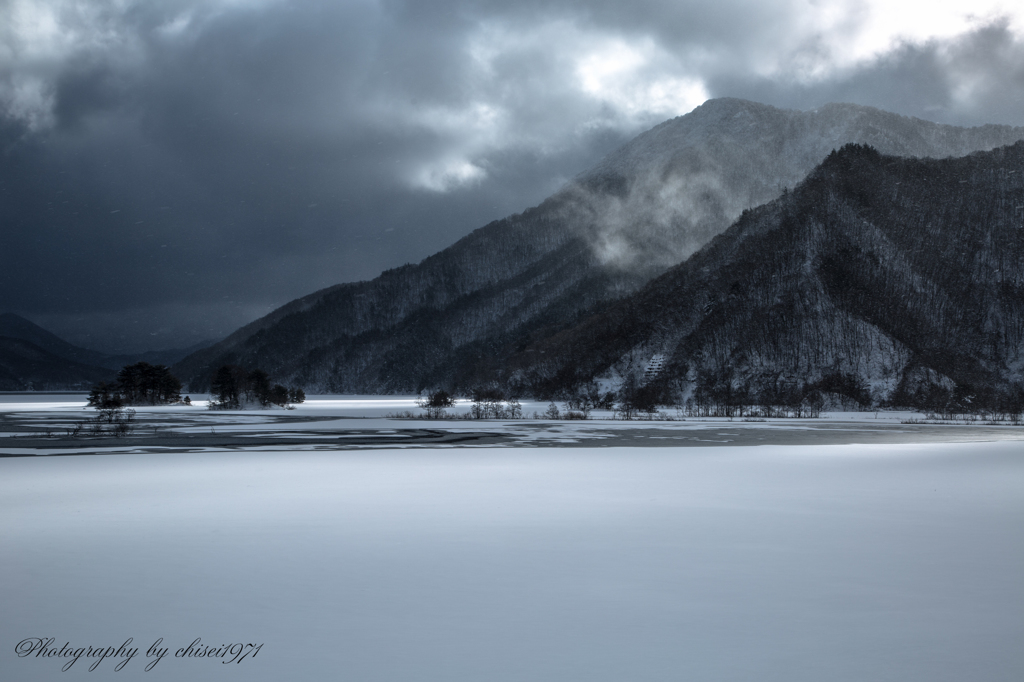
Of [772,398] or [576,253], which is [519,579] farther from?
[576,253]

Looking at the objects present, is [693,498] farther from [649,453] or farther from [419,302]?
[419,302]

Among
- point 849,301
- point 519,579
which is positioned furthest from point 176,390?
point 519,579

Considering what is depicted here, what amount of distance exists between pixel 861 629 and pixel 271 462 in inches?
664

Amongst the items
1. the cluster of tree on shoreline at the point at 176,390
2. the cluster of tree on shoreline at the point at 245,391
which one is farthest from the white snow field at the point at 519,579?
the cluster of tree on shoreline at the point at 245,391

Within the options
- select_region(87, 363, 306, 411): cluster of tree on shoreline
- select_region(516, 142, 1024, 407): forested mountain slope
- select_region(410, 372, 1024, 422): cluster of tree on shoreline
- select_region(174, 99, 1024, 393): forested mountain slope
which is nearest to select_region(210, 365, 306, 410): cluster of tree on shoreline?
select_region(87, 363, 306, 411): cluster of tree on shoreline

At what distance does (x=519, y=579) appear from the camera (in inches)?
325

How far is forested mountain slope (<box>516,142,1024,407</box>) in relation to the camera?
81.8 metres

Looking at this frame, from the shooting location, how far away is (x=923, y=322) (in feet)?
292

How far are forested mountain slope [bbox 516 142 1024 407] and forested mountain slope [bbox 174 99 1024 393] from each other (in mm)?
48046

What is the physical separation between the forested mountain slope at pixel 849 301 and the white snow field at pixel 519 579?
68.0 m

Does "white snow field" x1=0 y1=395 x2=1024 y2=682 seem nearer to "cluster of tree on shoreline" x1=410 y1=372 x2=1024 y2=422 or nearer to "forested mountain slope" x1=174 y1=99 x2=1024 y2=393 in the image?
"cluster of tree on shoreline" x1=410 y1=372 x2=1024 y2=422

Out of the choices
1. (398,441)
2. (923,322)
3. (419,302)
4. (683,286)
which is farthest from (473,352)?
(398,441)

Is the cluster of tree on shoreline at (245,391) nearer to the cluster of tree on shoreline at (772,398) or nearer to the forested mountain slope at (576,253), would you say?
the cluster of tree on shoreline at (772,398)

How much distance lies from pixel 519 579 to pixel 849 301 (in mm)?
89804
